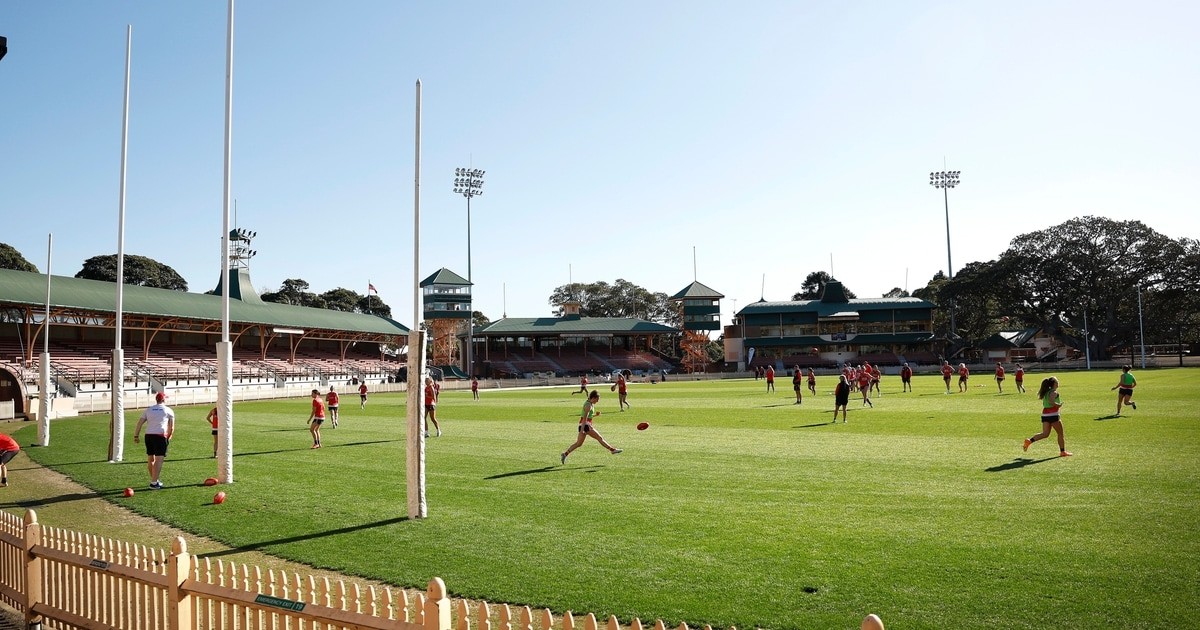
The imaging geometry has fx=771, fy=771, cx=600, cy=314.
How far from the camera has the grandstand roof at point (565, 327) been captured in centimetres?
9706

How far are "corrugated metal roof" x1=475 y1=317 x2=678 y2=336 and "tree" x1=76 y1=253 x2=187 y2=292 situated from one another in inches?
1615

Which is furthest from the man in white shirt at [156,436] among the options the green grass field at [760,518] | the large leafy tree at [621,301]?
the large leafy tree at [621,301]

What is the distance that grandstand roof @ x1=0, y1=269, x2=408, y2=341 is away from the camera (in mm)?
47938

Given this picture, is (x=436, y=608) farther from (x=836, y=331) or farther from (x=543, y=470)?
(x=836, y=331)

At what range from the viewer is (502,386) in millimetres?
73438

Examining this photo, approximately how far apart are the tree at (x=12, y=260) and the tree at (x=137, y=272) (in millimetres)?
5298

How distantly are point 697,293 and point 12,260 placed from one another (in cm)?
8249

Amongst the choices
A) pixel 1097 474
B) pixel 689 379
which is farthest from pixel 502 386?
pixel 1097 474

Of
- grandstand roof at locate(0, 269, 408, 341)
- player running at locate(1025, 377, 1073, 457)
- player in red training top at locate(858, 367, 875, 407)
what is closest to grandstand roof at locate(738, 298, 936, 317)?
grandstand roof at locate(0, 269, 408, 341)

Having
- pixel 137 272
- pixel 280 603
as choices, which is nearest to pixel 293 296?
pixel 137 272

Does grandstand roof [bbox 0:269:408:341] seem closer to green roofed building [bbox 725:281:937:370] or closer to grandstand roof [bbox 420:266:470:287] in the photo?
grandstand roof [bbox 420:266:470:287]

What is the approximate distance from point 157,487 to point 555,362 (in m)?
81.3

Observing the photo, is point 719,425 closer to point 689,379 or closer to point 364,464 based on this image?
point 364,464

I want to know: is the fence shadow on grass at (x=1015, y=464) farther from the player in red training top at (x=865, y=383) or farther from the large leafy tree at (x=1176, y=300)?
the large leafy tree at (x=1176, y=300)
